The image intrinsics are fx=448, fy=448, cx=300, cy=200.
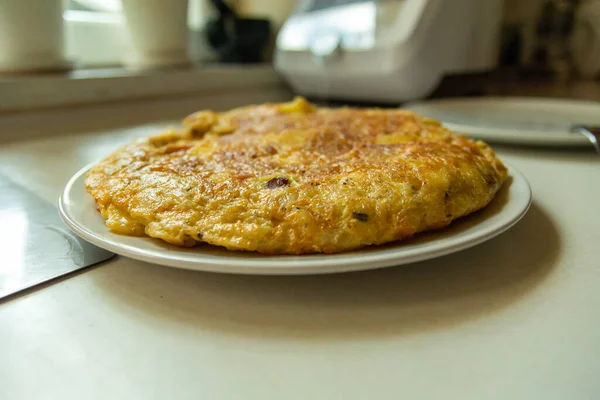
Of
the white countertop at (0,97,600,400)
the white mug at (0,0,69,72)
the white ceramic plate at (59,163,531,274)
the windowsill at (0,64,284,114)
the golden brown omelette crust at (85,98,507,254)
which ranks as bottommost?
the white countertop at (0,97,600,400)

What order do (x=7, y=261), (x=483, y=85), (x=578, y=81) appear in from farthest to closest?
(x=578, y=81) → (x=483, y=85) → (x=7, y=261)

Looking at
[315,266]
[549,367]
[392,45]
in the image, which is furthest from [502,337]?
[392,45]

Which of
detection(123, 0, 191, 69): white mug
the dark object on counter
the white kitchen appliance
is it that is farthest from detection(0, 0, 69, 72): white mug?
the white kitchen appliance

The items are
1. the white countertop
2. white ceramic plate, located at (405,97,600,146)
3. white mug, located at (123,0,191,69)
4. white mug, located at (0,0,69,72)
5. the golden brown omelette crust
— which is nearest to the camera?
the white countertop

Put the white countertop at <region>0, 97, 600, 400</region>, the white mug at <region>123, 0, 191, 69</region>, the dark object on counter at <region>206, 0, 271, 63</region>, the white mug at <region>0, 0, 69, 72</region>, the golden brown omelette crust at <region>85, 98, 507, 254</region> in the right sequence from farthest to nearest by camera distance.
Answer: the dark object on counter at <region>206, 0, 271, 63</region>
the white mug at <region>123, 0, 191, 69</region>
the white mug at <region>0, 0, 69, 72</region>
the golden brown omelette crust at <region>85, 98, 507, 254</region>
the white countertop at <region>0, 97, 600, 400</region>

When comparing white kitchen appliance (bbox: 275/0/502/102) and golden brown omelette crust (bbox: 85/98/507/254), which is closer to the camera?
golden brown omelette crust (bbox: 85/98/507/254)

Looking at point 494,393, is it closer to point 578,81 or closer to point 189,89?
point 189,89

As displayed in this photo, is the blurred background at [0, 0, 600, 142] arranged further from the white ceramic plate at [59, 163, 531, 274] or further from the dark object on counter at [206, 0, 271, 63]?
the white ceramic plate at [59, 163, 531, 274]

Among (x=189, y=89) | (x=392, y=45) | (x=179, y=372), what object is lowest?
(x=179, y=372)
